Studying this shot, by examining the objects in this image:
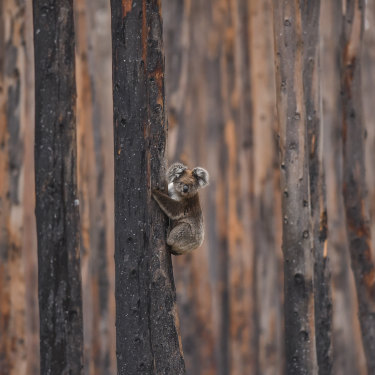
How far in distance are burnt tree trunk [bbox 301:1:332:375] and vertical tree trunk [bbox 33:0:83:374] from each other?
183cm

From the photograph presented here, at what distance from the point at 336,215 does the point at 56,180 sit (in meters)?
4.07

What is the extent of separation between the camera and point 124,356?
463 cm

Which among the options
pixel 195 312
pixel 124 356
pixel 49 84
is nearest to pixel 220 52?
pixel 195 312

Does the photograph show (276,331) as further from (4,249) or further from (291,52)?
(291,52)

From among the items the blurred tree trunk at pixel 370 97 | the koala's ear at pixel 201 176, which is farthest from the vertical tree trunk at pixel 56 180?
the blurred tree trunk at pixel 370 97

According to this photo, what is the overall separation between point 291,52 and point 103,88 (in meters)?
3.01

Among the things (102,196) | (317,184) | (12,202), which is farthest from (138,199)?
(102,196)

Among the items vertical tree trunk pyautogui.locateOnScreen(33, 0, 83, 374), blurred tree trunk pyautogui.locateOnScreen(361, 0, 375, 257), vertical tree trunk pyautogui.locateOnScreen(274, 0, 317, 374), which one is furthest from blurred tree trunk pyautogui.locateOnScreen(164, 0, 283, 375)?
vertical tree trunk pyautogui.locateOnScreen(33, 0, 83, 374)

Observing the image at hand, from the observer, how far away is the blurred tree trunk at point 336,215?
842 centimetres

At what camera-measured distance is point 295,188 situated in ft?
18.3

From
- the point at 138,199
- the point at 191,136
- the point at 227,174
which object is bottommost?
the point at 138,199

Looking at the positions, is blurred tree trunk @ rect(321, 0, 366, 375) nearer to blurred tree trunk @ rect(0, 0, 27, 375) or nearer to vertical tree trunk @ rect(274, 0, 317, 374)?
vertical tree trunk @ rect(274, 0, 317, 374)

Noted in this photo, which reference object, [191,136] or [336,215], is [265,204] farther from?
[191,136]

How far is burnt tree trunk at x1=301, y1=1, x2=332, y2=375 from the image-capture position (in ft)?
19.4
